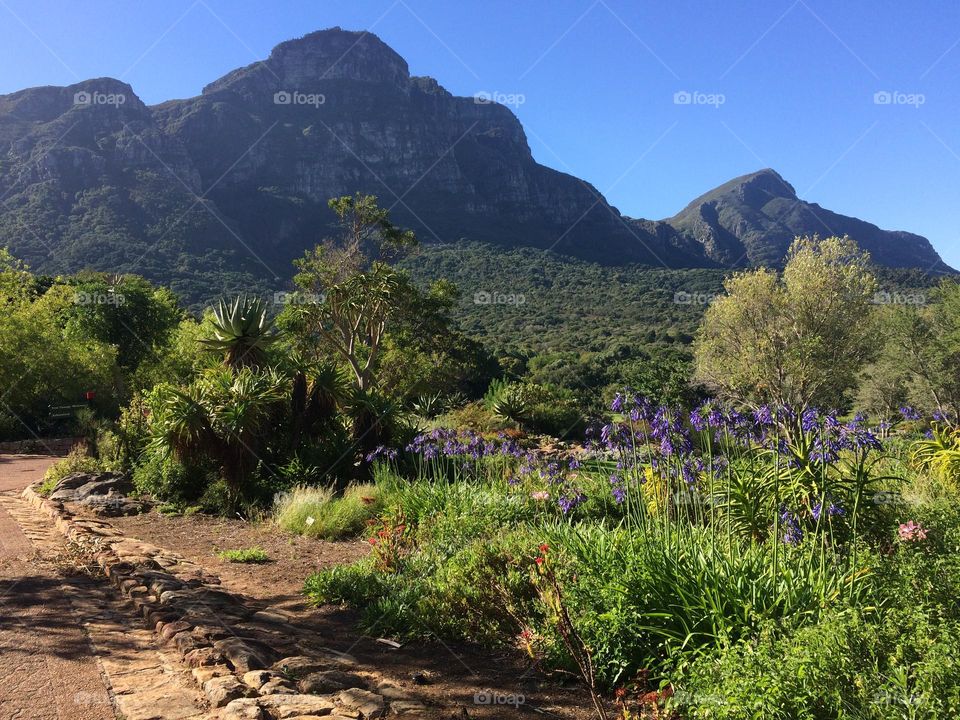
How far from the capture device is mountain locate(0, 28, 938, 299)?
69.8 metres

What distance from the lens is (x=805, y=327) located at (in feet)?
94.2

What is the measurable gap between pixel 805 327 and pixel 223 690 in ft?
97.0

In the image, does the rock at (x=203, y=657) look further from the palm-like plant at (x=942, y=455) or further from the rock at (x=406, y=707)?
the palm-like plant at (x=942, y=455)

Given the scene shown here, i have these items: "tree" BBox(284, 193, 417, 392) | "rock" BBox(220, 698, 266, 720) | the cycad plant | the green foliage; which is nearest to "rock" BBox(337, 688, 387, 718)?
"rock" BBox(220, 698, 266, 720)

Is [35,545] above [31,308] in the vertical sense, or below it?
below

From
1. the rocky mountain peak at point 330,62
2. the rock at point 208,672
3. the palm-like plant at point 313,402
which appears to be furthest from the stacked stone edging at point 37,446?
the rocky mountain peak at point 330,62

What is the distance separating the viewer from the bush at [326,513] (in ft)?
27.4

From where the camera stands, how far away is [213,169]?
10356 cm

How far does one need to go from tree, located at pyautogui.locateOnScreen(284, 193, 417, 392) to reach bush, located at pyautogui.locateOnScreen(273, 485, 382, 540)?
7.05 meters

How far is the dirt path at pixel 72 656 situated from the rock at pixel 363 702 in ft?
2.62

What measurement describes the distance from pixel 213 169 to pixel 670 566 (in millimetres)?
112778

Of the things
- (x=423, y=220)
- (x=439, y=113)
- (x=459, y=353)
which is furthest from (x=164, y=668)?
(x=439, y=113)

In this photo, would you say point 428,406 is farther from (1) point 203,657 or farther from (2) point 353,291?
(1) point 203,657

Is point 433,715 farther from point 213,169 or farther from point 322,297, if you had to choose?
point 213,169
